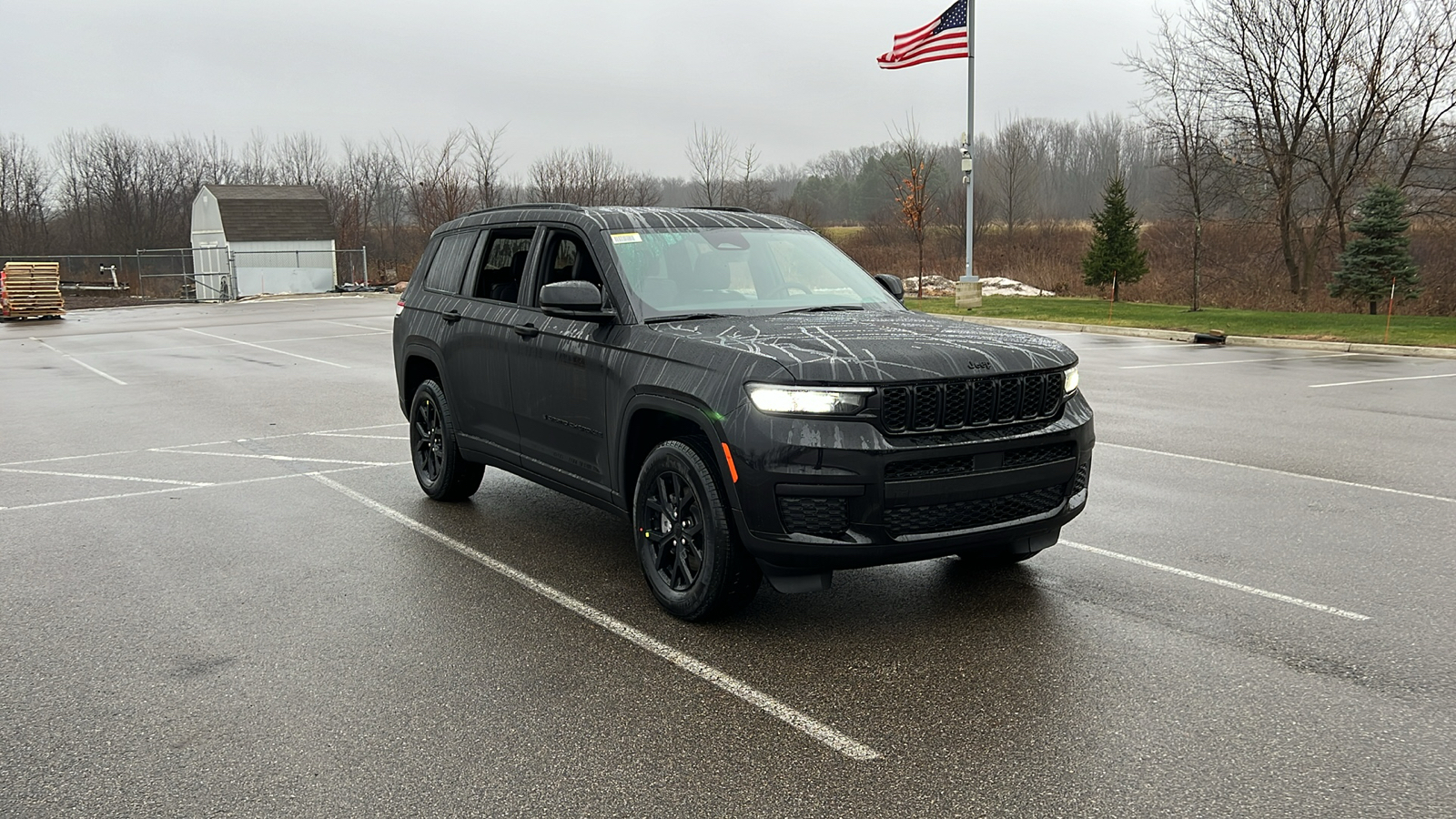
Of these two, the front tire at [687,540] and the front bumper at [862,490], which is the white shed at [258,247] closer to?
the front tire at [687,540]

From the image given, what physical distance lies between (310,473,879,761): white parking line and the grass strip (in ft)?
61.8

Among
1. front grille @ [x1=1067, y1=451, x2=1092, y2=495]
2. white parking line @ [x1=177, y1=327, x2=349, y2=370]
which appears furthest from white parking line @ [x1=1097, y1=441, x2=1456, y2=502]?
white parking line @ [x1=177, y1=327, x2=349, y2=370]

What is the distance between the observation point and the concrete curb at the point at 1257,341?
1883cm

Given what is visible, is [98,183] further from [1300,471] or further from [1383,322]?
[1300,471]

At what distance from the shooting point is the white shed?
5522 centimetres

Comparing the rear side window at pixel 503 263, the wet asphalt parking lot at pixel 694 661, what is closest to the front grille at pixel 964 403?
the wet asphalt parking lot at pixel 694 661

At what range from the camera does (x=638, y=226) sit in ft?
20.2

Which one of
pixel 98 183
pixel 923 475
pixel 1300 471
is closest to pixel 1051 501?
pixel 923 475

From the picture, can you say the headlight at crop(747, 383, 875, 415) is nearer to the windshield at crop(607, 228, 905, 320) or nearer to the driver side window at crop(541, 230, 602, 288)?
the windshield at crop(607, 228, 905, 320)

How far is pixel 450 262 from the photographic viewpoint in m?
7.65

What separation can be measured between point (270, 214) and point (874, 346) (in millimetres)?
59062

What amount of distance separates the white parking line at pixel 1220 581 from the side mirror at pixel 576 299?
3.08m

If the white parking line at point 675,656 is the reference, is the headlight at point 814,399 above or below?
above

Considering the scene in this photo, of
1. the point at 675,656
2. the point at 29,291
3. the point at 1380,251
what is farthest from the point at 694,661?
the point at 29,291
